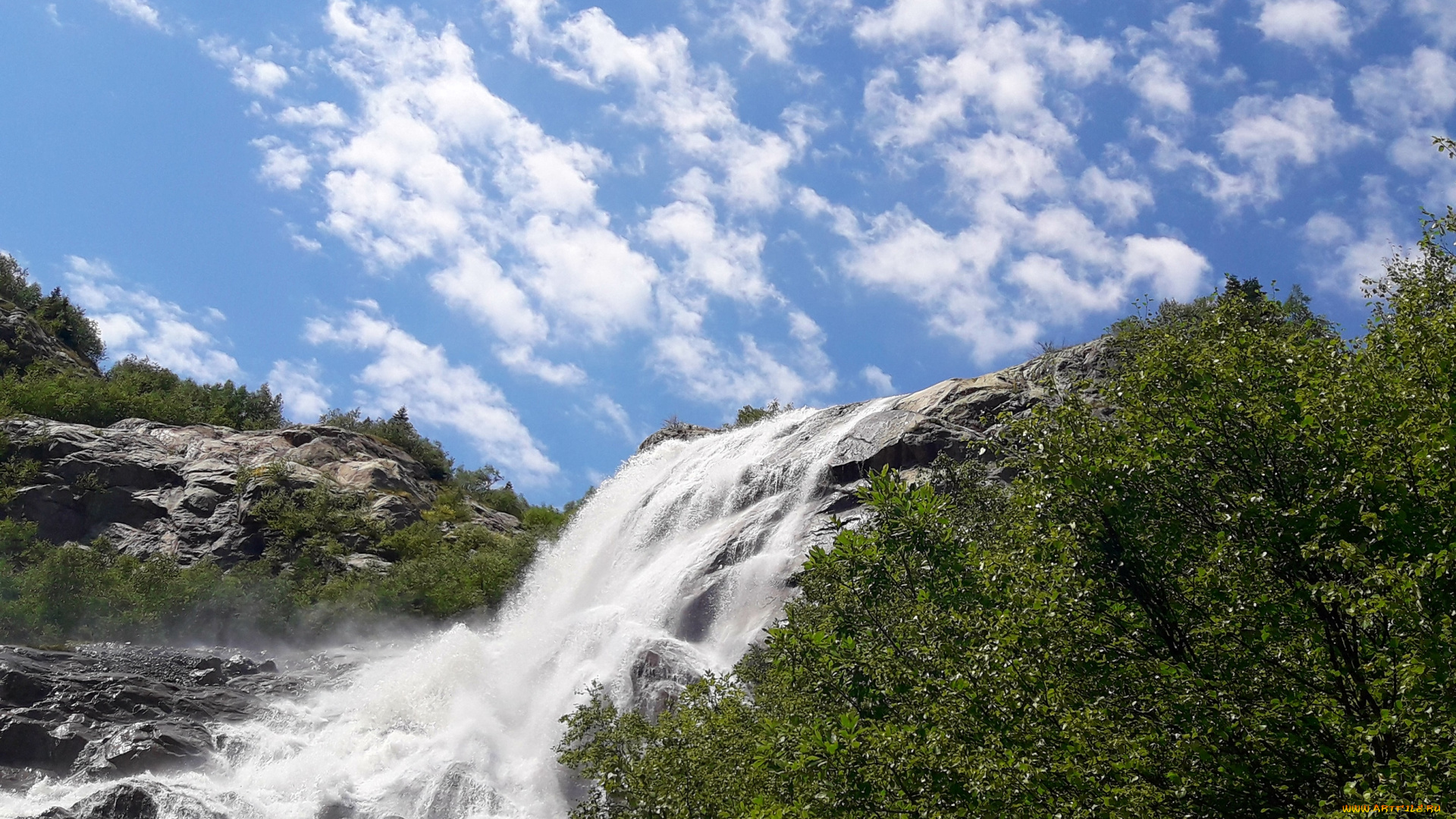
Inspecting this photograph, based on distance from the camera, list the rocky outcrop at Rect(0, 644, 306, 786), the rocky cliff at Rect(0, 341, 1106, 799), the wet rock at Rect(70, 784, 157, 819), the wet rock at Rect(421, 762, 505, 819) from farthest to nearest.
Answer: the rocky cliff at Rect(0, 341, 1106, 799), the rocky outcrop at Rect(0, 644, 306, 786), the wet rock at Rect(421, 762, 505, 819), the wet rock at Rect(70, 784, 157, 819)

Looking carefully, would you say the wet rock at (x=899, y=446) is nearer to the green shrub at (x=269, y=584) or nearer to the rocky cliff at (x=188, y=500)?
the rocky cliff at (x=188, y=500)

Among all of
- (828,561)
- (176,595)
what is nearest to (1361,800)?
(828,561)

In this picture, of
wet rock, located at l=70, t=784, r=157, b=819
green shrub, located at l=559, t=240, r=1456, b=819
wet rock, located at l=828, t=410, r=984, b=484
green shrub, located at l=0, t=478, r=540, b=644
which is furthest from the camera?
green shrub, located at l=0, t=478, r=540, b=644

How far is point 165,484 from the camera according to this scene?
208 ft

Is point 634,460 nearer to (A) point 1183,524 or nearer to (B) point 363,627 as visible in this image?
(B) point 363,627

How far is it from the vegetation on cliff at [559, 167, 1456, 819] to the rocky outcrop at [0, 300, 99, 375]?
3288 inches

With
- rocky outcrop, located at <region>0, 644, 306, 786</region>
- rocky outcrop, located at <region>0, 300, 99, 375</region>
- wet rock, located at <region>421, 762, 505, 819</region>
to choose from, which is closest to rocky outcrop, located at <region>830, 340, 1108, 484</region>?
wet rock, located at <region>421, 762, 505, 819</region>

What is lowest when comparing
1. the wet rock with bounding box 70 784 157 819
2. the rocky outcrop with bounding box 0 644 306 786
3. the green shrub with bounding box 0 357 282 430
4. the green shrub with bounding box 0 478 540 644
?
the wet rock with bounding box 70 784 157 819

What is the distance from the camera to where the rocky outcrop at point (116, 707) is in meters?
30.9

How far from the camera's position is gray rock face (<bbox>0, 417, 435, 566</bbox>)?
192ft

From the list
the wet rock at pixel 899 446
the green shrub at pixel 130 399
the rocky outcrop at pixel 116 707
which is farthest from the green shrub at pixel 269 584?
→ the wet rock at pixel 899 446

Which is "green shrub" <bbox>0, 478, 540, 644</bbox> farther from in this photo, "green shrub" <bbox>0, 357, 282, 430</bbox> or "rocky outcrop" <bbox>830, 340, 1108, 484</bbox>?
"rocky outcrop" <bbox>830, 340, 1108, 484</bbox>

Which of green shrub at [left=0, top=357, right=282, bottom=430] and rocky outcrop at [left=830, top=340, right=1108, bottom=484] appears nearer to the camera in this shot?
rocky outcrop at [left=830, top=340, right=1108, bottom=484]

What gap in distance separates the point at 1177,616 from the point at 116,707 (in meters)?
36.5
